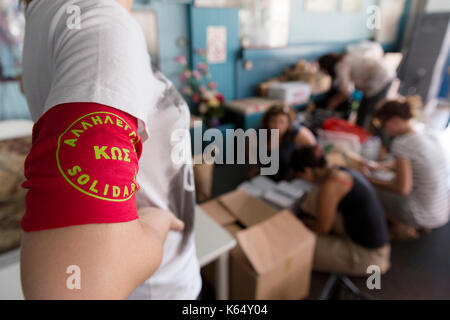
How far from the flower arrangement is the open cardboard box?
5.70 ft

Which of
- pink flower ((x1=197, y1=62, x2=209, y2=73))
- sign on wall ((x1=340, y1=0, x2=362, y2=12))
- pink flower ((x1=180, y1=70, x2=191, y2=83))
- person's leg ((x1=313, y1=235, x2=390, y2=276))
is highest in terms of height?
sign on wall ((x1=340, y1=0, x2=362, y2=12))

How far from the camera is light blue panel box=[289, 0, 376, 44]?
3.94 metres

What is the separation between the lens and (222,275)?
1246mm

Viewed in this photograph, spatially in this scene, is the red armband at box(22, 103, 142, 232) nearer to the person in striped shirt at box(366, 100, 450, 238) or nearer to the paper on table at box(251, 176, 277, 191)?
the paper on table at box(251, 176, 277, 191)

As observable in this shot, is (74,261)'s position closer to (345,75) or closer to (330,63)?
(345,75)

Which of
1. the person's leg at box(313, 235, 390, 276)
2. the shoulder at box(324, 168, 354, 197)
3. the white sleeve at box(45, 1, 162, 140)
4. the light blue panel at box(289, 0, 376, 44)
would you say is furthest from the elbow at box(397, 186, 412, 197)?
the light blue panel at box(289, 0, 376, 44)

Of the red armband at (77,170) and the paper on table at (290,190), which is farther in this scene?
the paper on table at (290,190)

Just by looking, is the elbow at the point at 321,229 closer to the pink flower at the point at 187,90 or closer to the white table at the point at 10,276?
the white table at the point at 10,276

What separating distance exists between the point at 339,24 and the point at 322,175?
3.91m

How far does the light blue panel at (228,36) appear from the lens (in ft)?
9.73

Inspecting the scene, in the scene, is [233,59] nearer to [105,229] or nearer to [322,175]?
[322,175]

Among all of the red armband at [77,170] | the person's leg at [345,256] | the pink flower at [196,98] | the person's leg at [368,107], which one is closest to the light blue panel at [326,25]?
the person's leg at [368,107]
